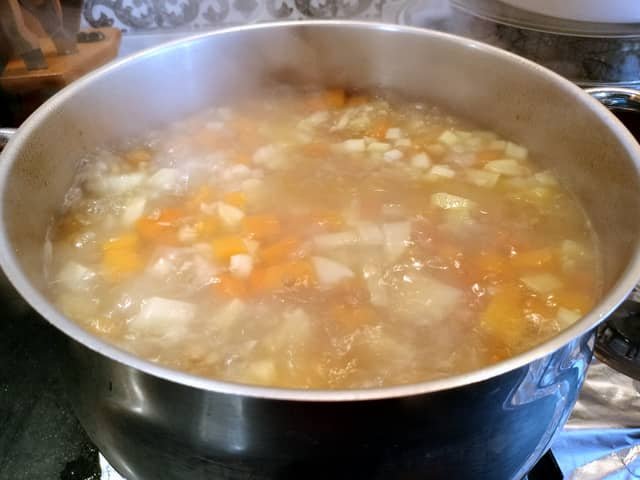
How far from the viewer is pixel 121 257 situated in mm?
1257

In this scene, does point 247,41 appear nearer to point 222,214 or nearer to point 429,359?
point 222,214

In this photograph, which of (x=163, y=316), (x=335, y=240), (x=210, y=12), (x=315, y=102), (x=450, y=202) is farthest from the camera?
(x=210, y=12)

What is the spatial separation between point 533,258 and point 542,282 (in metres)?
0.08

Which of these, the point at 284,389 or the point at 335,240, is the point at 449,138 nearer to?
the point at 335,240

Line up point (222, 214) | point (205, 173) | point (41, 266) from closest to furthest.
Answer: point (41, 266), point (222, 214), point (205, 173)

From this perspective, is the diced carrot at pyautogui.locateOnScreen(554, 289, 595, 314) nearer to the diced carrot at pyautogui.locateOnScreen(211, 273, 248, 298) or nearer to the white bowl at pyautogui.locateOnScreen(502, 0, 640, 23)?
the diced carrot at pyautogui.locateOnScreen(211, 273, 248, 298)

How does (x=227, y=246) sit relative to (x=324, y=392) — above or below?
below

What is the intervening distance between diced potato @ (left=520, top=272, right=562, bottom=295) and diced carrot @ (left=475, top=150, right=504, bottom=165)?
1.47 ft

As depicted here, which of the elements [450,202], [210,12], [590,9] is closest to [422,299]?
[450,202]

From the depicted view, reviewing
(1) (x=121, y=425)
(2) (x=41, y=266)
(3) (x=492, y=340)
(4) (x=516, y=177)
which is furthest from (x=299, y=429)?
(4) (x=516, y=177)

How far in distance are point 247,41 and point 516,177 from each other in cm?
82

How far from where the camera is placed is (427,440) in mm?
741

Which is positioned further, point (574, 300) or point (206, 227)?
point (206, 227)

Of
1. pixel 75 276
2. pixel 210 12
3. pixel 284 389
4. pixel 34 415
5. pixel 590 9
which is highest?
pixel 590 9
